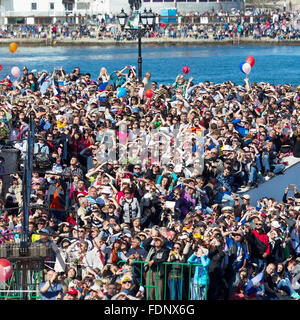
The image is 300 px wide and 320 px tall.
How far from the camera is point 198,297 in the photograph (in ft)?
34.8

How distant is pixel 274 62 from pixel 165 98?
46.8m

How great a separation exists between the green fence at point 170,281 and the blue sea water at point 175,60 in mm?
41671

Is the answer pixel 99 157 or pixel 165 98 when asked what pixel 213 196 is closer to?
pixel 99 157

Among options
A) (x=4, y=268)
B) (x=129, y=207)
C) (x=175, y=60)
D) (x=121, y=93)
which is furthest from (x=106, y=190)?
(x=175, y=60)

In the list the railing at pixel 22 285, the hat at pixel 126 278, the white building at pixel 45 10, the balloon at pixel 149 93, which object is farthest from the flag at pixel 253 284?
the white building at pixel 45 10

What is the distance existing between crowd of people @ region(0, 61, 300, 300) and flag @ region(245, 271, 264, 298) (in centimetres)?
1

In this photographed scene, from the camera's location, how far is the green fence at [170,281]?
10.5m

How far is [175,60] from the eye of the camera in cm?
7019

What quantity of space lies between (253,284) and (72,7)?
291 feet

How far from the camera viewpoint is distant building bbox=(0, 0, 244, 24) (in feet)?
306

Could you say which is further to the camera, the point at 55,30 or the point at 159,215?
the point at 55,30

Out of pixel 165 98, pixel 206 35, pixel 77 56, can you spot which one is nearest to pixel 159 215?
pixel 165 98

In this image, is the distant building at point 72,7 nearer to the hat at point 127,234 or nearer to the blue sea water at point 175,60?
the blue sea water at point 175,60

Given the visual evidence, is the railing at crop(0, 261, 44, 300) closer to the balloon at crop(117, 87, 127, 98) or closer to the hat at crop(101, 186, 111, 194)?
the hat at crop(101, 186, 111, 194)
